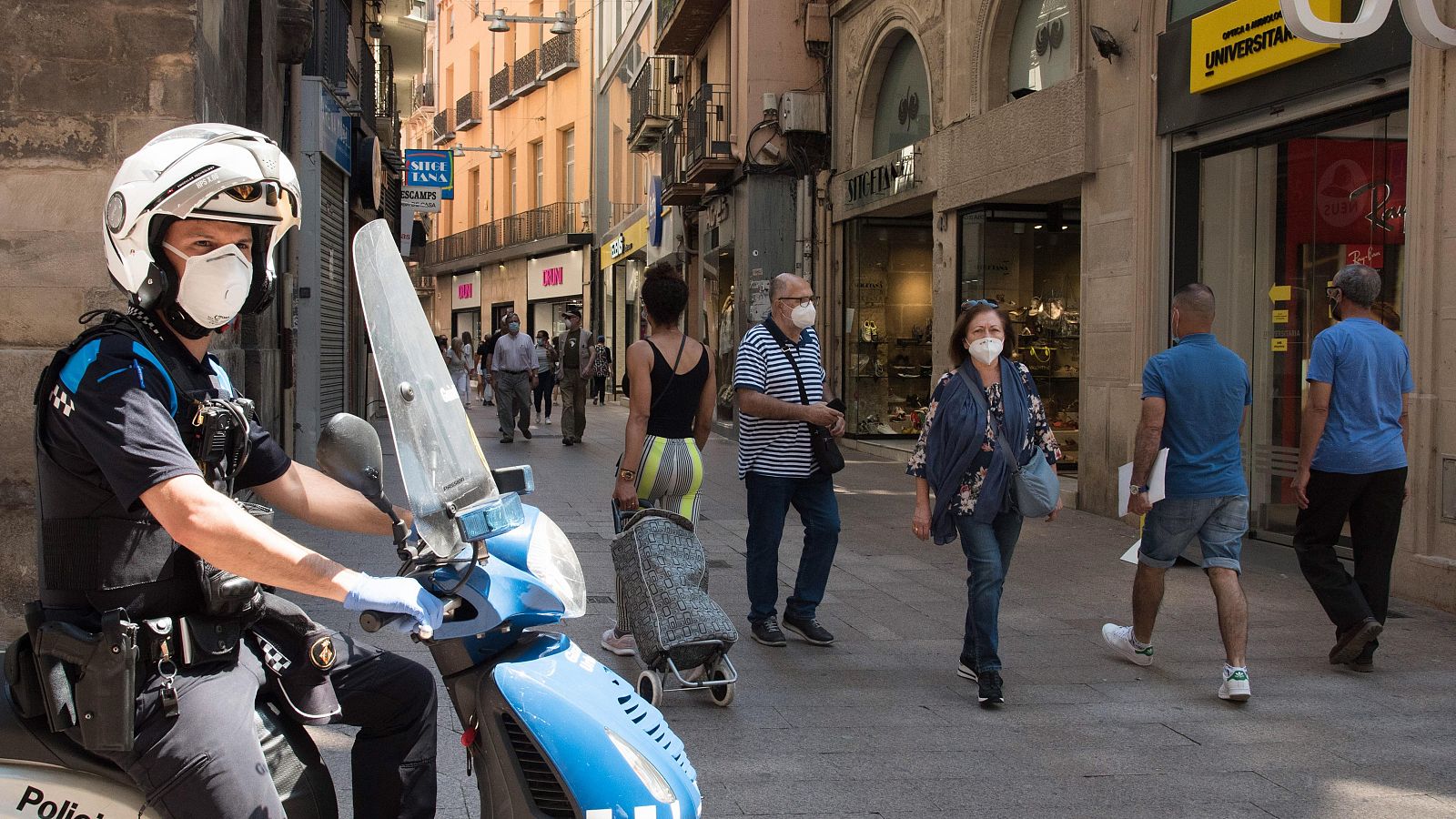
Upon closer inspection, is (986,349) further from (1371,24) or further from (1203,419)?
(1371,24)

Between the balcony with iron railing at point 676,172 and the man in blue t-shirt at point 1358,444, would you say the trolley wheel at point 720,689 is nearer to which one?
the man in blue t-shirt at point 1358,444

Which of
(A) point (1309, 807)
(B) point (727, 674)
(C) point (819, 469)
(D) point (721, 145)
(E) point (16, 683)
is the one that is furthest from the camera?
(D) point (721, 145)

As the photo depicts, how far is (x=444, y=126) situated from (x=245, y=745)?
164 ft

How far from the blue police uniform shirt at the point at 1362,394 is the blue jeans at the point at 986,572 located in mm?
1697

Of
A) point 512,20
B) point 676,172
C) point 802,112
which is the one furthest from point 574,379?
point 512,20

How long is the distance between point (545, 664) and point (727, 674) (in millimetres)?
2938

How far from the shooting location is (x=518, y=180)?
4256 centimetres

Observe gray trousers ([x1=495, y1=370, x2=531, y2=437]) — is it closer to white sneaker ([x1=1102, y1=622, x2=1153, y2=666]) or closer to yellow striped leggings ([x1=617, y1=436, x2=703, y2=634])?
yellow striped leggings ([x1=617, y1=436, x2=703, y2=634])

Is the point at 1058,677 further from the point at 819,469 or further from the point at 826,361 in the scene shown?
the point at 826,361

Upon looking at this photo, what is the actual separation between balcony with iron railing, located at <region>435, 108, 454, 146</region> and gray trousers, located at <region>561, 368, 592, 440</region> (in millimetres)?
33300

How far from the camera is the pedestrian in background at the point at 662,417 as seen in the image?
5.94 meters

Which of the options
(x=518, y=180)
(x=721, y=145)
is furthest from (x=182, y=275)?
(x=518, y=180)

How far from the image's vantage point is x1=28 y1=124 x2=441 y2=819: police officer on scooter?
2.14 m

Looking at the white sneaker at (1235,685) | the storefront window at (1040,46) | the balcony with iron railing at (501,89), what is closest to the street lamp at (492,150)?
the balcony with iron railing at (501,89)
